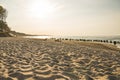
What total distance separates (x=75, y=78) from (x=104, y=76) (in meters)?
1.05

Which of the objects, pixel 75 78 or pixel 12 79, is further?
pixel 75 78

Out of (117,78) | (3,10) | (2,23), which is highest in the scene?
(3,10)

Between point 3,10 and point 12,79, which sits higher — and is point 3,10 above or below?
above

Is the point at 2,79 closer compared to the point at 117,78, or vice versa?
the point at 2,79

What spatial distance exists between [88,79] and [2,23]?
56399 mm

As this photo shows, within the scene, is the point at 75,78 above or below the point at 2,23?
below

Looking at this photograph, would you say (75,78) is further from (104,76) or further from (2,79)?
(2,79)

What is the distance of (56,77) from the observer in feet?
13.5

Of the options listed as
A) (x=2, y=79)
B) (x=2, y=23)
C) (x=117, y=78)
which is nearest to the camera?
A: (x=2, y=79)

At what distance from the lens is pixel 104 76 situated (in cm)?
466

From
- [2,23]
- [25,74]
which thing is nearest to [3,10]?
[2,23]

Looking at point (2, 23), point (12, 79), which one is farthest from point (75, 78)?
point (2, 23)

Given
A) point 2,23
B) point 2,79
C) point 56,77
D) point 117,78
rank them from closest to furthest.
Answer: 1. point 2,79
2. point 56,77
3. point 117,78
4. point 2,23

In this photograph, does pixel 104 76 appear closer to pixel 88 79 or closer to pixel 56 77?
pixel 88 79
